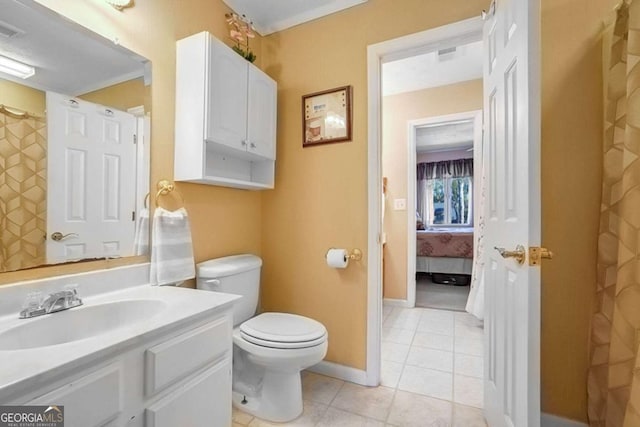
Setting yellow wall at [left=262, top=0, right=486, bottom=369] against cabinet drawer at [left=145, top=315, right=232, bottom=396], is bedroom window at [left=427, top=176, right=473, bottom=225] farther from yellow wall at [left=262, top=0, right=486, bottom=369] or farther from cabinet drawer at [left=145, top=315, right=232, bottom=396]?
cabinet drawer at [left=145, top=315, right=232, bottom=396]

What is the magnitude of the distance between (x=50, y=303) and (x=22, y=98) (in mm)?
716

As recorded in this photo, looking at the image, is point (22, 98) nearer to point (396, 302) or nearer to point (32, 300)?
point (32, 300)

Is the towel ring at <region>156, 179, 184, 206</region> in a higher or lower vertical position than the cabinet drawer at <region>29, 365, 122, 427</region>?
higher

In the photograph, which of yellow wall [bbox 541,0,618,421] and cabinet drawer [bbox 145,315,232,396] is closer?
cabinet drawer [bbox 145,315,232,396]

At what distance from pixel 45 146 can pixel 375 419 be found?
1.89m

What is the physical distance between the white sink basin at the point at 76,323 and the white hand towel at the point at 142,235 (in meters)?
0.31

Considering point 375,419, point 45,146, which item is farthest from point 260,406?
point 45,146

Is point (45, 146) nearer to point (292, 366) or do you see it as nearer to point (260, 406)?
point (292, 366)

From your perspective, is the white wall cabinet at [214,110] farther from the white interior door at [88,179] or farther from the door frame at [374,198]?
the door frame at [374,198]

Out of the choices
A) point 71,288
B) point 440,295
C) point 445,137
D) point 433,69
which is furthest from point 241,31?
point 445,137

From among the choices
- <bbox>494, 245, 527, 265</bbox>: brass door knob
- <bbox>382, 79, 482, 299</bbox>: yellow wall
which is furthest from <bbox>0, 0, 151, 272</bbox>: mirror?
<bbox>382, 79, 482, 299</bbox>: yellow wall

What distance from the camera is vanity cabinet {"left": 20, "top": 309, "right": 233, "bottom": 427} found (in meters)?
0.64

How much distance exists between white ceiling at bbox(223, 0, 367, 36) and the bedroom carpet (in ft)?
10.1


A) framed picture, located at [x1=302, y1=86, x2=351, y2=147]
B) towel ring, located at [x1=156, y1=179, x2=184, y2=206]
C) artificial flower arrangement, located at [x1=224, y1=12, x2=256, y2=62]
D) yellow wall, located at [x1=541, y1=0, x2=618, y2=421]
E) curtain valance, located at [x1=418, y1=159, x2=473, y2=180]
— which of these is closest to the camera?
yellow wall, located at [x1=541, y1=0, x2=618, y2=421]
